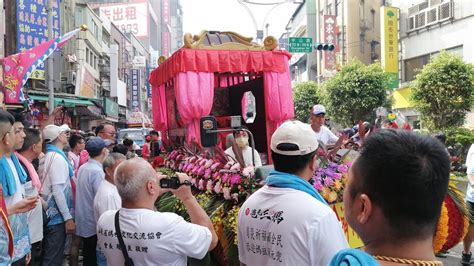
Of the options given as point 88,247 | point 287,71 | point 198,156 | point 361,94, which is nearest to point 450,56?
point 361,94

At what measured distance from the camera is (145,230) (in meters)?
2.52

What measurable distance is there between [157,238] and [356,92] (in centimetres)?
2305

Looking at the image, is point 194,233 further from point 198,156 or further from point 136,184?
point 198,156

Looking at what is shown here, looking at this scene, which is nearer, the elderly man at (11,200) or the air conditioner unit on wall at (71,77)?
the elderly man at (11,200)

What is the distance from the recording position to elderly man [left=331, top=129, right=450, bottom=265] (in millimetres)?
1197

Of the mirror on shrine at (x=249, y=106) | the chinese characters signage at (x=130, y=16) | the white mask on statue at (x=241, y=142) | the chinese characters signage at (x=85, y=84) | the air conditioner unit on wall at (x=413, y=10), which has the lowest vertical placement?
the white mask on statue at (x=241, y=142)

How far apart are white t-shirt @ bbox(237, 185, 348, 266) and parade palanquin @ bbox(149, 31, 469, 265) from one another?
4.06 feet

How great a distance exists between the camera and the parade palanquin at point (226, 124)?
3.82 m

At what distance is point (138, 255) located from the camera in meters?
2.55

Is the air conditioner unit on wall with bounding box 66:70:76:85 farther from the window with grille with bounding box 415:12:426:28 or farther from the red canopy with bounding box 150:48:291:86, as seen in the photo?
the window with grille with bounding box 415:12:426:28

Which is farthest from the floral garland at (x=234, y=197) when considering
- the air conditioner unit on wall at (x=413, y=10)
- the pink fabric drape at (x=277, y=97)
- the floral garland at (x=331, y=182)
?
the air conditioner unit on wall at (x=413, y=10)

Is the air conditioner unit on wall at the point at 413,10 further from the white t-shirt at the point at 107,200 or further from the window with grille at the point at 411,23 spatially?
the white t-shirt at the point at 107,200

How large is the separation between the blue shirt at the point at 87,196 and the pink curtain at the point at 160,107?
580 cm

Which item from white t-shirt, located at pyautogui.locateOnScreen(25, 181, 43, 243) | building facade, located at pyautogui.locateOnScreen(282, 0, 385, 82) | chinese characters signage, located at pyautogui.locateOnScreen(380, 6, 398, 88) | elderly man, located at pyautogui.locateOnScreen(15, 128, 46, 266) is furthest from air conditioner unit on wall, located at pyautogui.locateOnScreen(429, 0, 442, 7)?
white t-shirt, located at pyautogui.locateOnScreen(25, 181, 43, 243)
